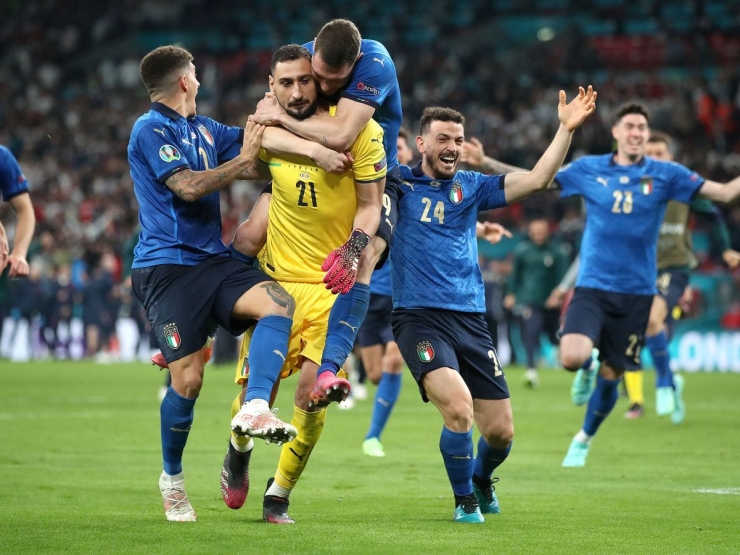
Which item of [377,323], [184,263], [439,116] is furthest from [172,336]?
[377,323]

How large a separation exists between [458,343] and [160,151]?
2.12 meters

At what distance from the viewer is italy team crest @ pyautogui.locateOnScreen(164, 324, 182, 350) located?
6480 millimetres

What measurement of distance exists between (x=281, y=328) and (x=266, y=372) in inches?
10.0

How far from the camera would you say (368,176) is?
6727mm

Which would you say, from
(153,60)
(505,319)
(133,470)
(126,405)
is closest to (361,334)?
(133,470)

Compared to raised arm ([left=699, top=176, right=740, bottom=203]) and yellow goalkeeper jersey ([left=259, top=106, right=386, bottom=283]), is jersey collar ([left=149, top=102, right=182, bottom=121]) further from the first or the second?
raised arm ([left=699, top=176, right=740, bottom=203])

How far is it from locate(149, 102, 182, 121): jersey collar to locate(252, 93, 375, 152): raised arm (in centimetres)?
Result: 47

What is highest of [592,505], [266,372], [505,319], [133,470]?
[266,372]

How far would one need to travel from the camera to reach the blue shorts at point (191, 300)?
6500 millimetres

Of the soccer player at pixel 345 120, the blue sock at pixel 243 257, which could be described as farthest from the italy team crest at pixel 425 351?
the blue sock at pixel 243 257

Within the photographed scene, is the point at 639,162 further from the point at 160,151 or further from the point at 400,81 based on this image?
the point at 400,81

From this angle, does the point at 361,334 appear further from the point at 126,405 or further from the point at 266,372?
the point at 266,372

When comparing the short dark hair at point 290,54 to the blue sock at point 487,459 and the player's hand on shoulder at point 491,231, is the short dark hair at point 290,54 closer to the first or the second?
the player's hand on shoulder at point 491,231

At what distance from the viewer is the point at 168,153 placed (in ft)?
21.2
